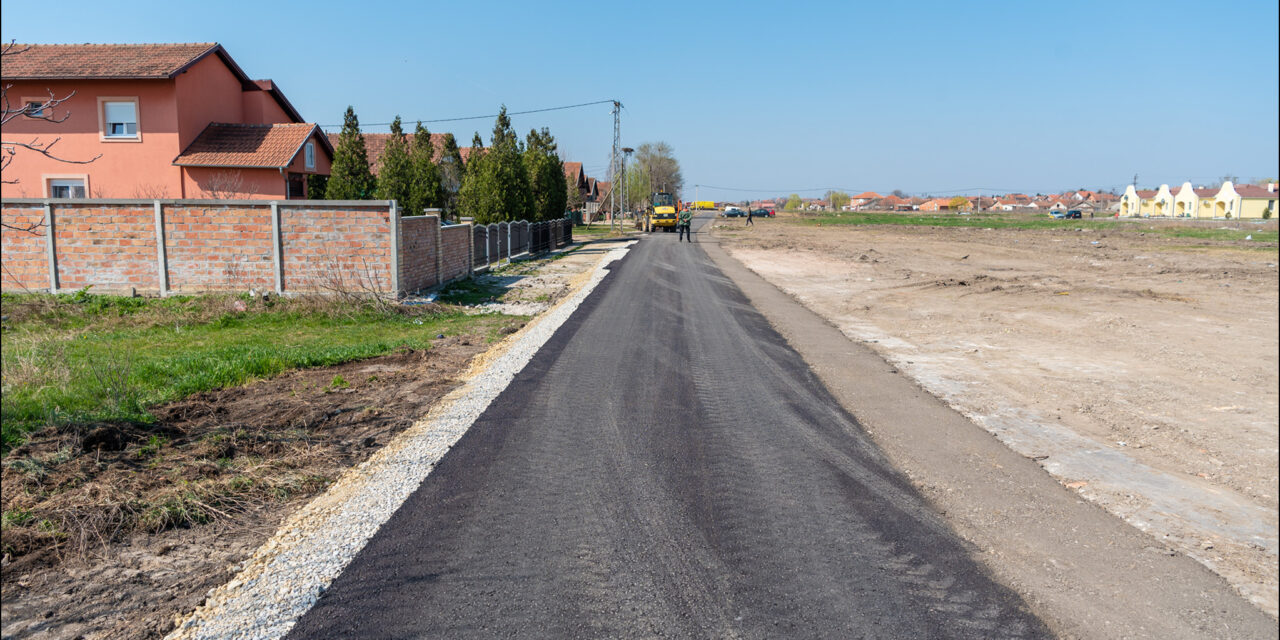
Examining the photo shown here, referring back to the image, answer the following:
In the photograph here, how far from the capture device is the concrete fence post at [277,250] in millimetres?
15633

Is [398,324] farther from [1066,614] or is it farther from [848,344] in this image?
[1066,614]

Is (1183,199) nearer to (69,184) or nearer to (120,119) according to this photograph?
(120,119)

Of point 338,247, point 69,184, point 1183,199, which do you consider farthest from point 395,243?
point 69,184

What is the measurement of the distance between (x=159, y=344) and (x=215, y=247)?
4781 millimetres

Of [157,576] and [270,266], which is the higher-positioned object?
[270,266]

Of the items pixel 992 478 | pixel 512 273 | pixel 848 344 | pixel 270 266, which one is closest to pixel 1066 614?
pixel 992 478

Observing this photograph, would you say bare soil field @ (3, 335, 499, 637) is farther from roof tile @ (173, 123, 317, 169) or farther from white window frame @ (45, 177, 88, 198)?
white window frame @ (45, 177, 88, 198)

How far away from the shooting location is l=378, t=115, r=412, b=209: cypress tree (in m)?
30.0

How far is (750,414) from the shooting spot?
795 centimetres

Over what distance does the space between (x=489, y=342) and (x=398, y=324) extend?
261 centimetres

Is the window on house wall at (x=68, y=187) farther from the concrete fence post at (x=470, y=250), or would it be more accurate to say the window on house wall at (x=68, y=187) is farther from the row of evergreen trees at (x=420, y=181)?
the concrete fence post at (x=470, y=250)

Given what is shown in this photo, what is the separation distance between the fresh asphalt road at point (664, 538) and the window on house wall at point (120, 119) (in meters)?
23.8

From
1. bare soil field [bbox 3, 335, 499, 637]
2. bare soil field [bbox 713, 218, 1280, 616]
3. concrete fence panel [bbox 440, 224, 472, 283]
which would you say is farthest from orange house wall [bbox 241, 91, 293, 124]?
bare soil field [bbox 3, 335, 499, 637]

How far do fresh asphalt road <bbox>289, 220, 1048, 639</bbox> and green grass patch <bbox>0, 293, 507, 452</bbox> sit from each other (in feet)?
8.20
